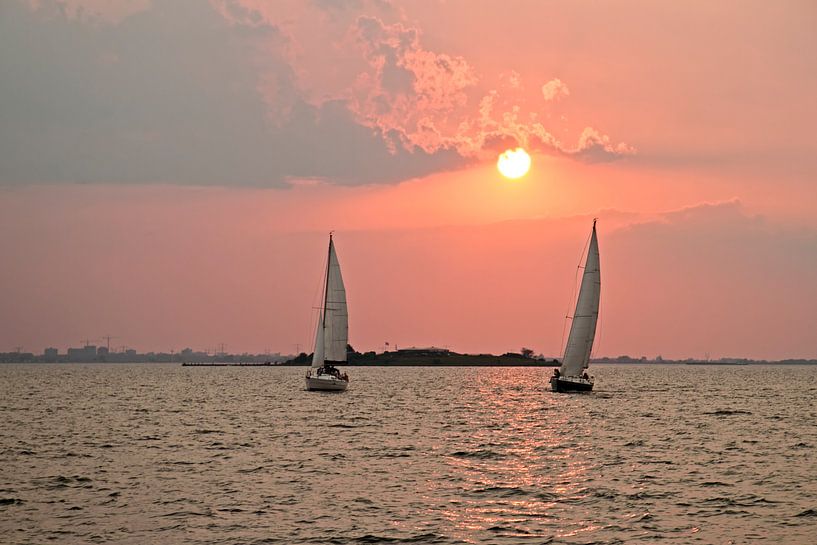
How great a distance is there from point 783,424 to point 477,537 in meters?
56.8

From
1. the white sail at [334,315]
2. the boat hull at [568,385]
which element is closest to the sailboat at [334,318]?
the white sail at [334,315]

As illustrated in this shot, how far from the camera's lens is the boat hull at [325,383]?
122m

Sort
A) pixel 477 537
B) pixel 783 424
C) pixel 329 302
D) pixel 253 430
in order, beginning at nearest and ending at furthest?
1. pixel 477 537
2. pixel 253 430
3. pixel 783 424
4. pixel 329 302

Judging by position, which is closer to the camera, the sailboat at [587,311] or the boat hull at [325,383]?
the sailboat at [587,311]

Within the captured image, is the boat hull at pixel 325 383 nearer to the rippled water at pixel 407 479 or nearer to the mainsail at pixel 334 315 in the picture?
the mainsail at pixel 334 315

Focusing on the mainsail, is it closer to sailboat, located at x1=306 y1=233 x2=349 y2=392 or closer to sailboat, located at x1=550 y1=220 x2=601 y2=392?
sailboat, located at x1=306 y1=233 x2=349 y2=392

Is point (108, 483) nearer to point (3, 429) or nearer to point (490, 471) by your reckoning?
point (490, 471)

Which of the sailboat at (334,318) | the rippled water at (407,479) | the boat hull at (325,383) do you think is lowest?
the rippled water at (407,479)

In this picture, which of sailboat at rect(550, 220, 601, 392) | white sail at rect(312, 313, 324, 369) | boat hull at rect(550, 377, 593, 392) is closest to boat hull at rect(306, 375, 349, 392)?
white sail at rect(312, 313, 324, 369)

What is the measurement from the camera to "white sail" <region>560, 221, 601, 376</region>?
112500 mm

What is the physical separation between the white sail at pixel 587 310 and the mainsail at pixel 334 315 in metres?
27.5

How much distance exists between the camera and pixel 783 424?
81375 mm

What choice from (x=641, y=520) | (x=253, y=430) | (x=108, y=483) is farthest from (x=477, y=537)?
(x=253, y=430)

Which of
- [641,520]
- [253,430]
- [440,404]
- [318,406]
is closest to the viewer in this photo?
[641,520]
